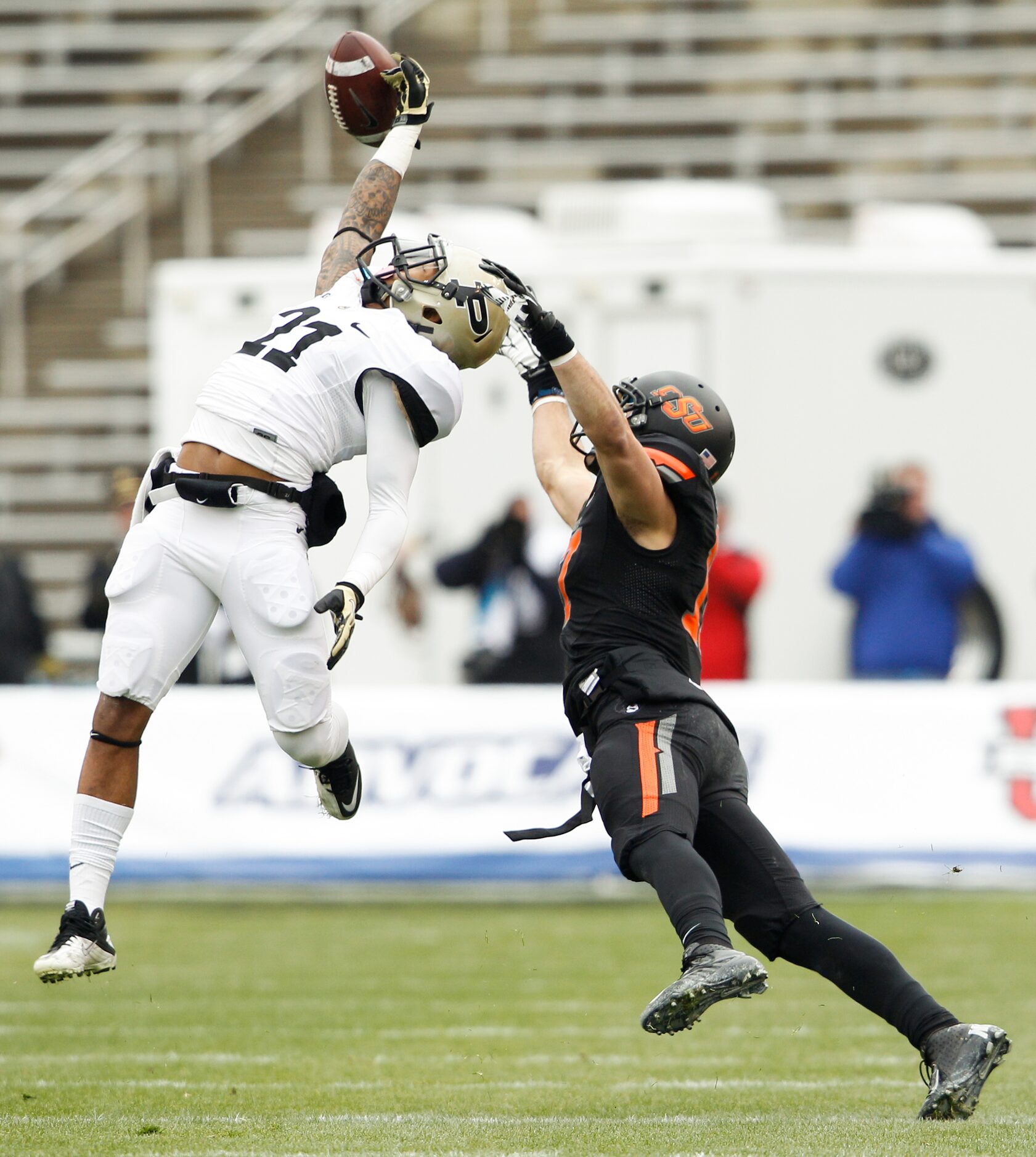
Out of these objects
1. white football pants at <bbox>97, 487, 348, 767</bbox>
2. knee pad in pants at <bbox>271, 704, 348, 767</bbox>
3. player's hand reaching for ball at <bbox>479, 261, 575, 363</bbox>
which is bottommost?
knee pad in pants at <bbox>271, 704, 348, 767</bbox>

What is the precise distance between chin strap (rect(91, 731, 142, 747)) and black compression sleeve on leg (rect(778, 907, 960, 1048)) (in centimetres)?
173

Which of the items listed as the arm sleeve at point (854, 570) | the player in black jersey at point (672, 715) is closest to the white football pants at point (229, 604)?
the player in black jersey at point (672, 715)

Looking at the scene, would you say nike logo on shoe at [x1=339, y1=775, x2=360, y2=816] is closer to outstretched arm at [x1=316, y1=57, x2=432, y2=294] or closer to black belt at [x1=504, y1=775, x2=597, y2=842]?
black belt at [x1=504, y1=775, x2=597, y2=842]

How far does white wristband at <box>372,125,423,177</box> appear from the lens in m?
6.19

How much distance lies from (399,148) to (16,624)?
23.2 ft

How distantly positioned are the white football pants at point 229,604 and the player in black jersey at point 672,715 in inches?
26.1

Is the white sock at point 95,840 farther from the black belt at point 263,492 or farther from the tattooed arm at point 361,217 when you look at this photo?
the tattooed arm at point 361,217

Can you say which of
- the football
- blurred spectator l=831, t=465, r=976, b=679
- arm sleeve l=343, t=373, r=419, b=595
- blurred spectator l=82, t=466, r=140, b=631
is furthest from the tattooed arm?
blurred spectator l=831, t=465, r=976, b=679

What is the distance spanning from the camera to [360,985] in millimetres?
8055

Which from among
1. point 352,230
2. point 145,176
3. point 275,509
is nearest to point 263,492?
point 275,509

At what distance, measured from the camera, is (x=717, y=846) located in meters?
5.36

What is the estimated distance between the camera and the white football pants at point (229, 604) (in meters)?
5.41

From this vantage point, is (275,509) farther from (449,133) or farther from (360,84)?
(449,133)

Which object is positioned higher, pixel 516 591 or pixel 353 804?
pixel 353 804
